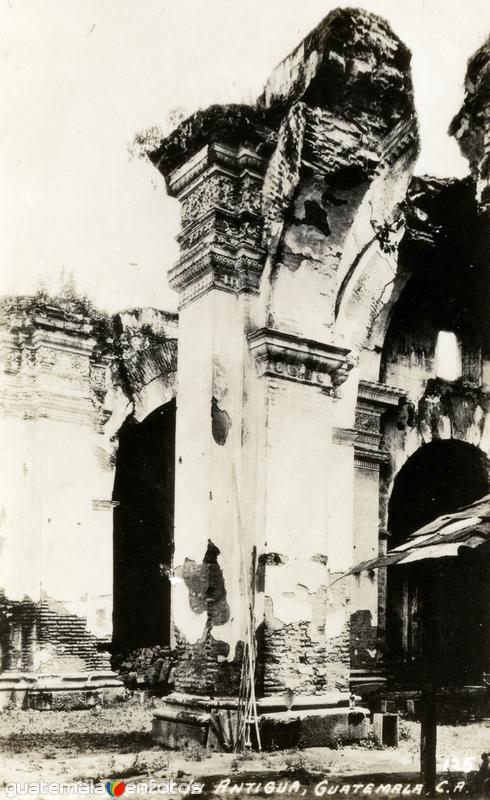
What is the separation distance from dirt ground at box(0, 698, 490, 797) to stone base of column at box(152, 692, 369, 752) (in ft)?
0.27

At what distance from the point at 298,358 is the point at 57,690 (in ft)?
11.9

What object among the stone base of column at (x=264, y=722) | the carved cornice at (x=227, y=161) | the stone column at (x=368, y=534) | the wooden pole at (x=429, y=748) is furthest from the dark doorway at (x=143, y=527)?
the wooden pole at (x=429, y=748)

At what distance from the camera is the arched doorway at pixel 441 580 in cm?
937

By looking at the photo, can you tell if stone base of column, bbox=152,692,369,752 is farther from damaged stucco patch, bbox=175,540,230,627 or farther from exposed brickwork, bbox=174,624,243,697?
damaged stucco patch, bbox=175,540,230,627

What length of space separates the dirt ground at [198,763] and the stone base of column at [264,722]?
0.27 ft

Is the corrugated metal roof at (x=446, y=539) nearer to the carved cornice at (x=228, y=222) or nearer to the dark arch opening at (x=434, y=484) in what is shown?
the carved cornice at (x=228, y=222)

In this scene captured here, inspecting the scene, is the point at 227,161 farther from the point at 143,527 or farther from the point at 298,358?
the point at 143,527

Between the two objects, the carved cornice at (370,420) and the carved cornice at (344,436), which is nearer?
the carved cornice at (344,436)

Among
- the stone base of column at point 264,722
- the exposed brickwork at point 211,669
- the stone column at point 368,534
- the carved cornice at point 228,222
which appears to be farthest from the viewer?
the stone column at point 368,534

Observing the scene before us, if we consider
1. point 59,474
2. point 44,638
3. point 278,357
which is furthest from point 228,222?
point 44,638

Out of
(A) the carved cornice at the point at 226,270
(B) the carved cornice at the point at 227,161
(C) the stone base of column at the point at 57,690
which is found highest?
(B) the carved cornice at the point at 227,161

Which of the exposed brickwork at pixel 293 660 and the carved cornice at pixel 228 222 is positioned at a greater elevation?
the carved cornice at pixel 228 222

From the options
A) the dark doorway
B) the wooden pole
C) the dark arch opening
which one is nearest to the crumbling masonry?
the dark doorway

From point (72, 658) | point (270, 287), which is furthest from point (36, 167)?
point (72, 658)
